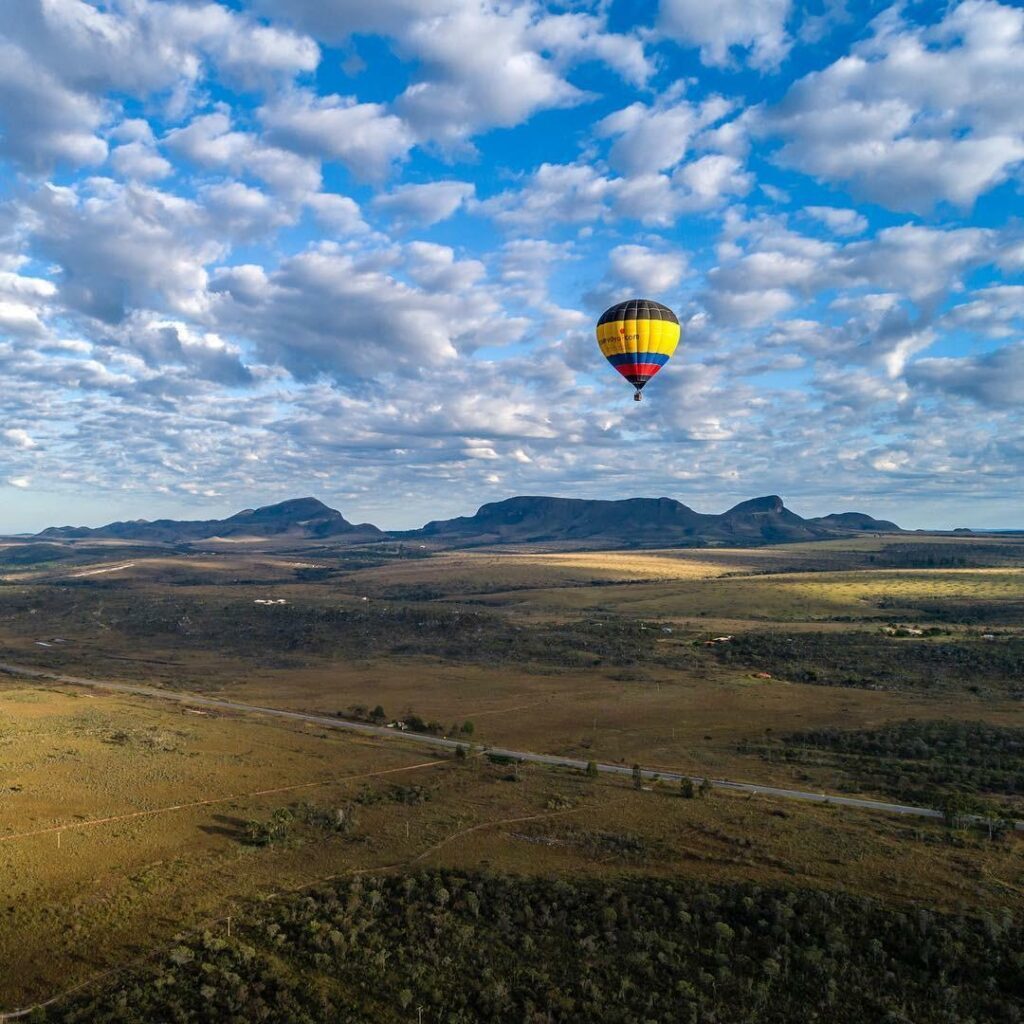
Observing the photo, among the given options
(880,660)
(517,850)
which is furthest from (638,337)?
(880,660)

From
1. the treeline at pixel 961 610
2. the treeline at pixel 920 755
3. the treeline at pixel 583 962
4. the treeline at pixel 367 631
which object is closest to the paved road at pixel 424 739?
the treeline at pixel 920 755

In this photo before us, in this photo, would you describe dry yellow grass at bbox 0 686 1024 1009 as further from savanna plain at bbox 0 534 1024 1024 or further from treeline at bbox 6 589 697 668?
treeline at bbox 6 589 697 668

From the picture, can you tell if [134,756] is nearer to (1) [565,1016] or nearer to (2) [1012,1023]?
(1) [565,1016]

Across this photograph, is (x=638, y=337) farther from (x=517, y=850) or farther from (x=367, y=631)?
(x=367, y=631)

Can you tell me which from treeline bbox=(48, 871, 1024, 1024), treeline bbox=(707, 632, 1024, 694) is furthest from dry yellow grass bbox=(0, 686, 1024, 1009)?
treeline bbox=(707, 632, 1024, 694)

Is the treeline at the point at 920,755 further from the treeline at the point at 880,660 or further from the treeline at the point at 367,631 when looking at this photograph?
the treeline at the point at 367,631

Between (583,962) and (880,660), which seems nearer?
(583,962)
